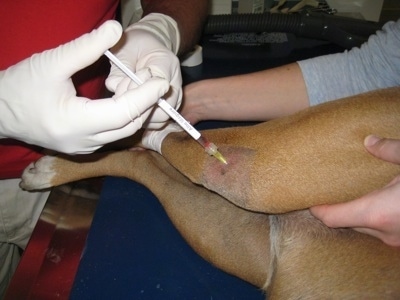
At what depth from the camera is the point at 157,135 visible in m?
1.09

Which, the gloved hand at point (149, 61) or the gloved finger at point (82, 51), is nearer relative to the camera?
the gloved finger at point (82, 51)

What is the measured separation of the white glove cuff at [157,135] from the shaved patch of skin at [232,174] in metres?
0.23

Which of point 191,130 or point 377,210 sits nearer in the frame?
point 377,210

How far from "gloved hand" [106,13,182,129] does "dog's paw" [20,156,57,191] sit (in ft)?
1.22

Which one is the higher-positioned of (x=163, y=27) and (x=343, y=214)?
(x=163, y=27)

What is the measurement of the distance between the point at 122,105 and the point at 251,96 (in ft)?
1.94

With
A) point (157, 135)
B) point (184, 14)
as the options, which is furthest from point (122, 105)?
point (184, 14)

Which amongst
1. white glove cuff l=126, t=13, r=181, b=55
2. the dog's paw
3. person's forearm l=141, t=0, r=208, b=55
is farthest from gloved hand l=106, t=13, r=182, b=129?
the dog's paw

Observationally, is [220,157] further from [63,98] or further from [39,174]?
[39,174]

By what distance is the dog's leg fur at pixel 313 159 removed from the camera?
0.76 meters

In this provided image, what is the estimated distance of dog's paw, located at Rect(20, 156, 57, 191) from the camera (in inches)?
44.1

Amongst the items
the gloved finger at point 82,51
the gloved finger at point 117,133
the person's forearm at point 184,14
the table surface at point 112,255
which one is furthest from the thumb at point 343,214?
the person's forearm at point 184,14

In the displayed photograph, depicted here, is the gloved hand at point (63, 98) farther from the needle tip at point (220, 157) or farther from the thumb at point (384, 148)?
the thumb at point (384, 148)

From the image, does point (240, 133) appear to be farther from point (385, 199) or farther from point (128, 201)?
point (128, 201)
